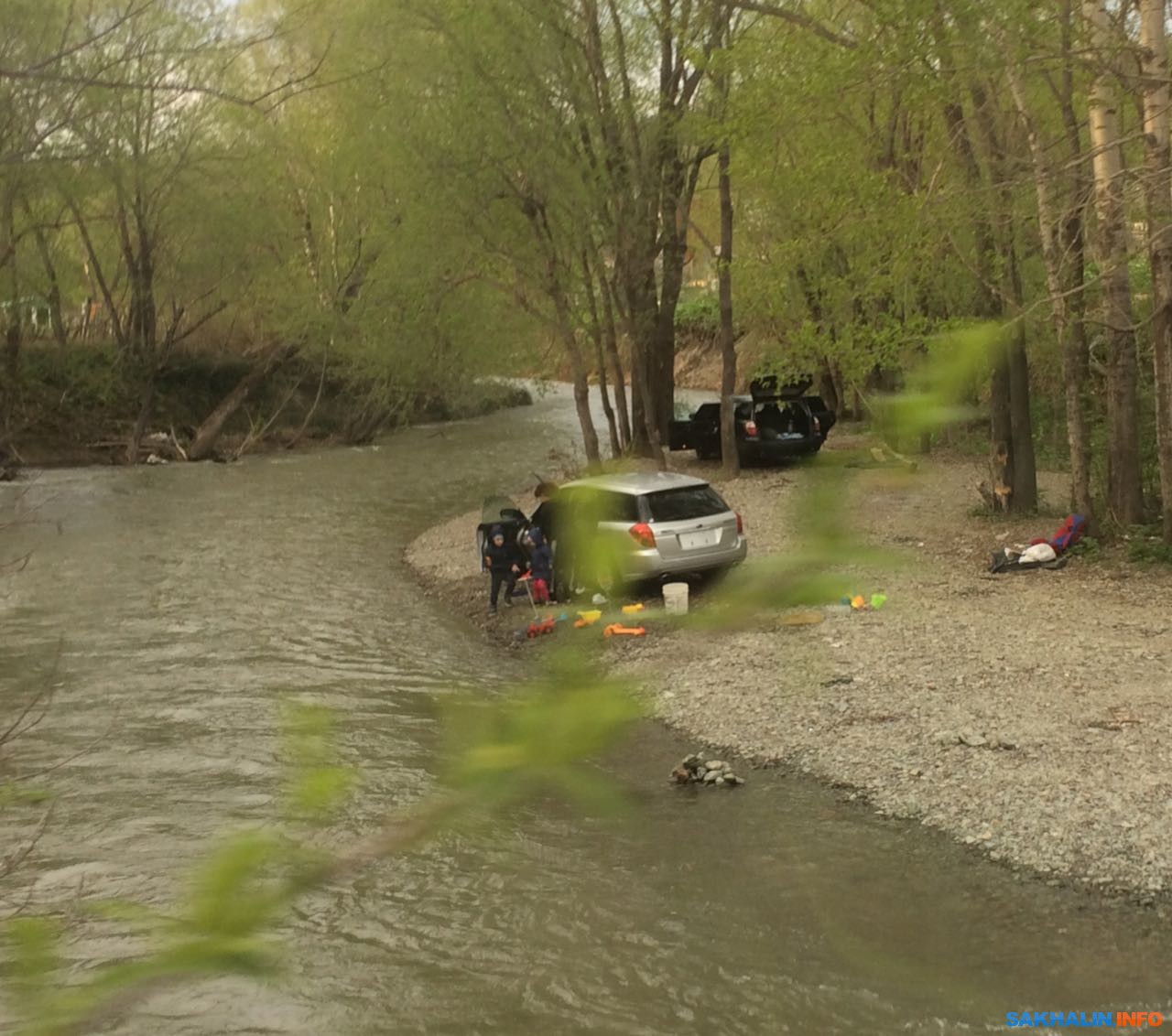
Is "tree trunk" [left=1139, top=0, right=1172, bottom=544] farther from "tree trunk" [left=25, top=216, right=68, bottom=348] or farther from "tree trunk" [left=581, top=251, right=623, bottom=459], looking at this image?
"tree trunk" [left=25, top=216, right=68, bottom=348]

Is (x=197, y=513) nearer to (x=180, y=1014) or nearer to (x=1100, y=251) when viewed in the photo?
(x=1100, y=251)

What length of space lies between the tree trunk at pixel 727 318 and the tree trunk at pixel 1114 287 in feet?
26.0

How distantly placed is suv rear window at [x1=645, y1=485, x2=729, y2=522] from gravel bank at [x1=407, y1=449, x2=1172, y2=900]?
2.35 metres

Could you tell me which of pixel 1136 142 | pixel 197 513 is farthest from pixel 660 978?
pixel 197 513

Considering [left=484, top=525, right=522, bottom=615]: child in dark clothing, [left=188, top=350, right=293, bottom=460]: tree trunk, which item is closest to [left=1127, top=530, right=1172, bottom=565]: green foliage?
[left=484, top=525, right=522, bottom=615]: child in dark clothing

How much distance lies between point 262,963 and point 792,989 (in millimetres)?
5058

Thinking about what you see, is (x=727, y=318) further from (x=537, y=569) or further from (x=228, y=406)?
(x=228, y=406)

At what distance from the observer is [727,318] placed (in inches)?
907

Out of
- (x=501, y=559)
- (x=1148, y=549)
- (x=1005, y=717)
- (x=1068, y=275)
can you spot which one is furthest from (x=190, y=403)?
(x=1005, y=717)

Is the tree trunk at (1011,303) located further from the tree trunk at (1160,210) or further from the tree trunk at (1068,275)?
the tree trunk at (1160,210)

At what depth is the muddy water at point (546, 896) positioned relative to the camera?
4203 millimetres

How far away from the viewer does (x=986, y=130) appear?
14273 millimetres

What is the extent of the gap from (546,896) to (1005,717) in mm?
4506

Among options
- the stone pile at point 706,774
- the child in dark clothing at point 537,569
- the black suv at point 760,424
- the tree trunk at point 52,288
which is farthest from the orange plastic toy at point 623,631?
the tree trunk at point 52,288
